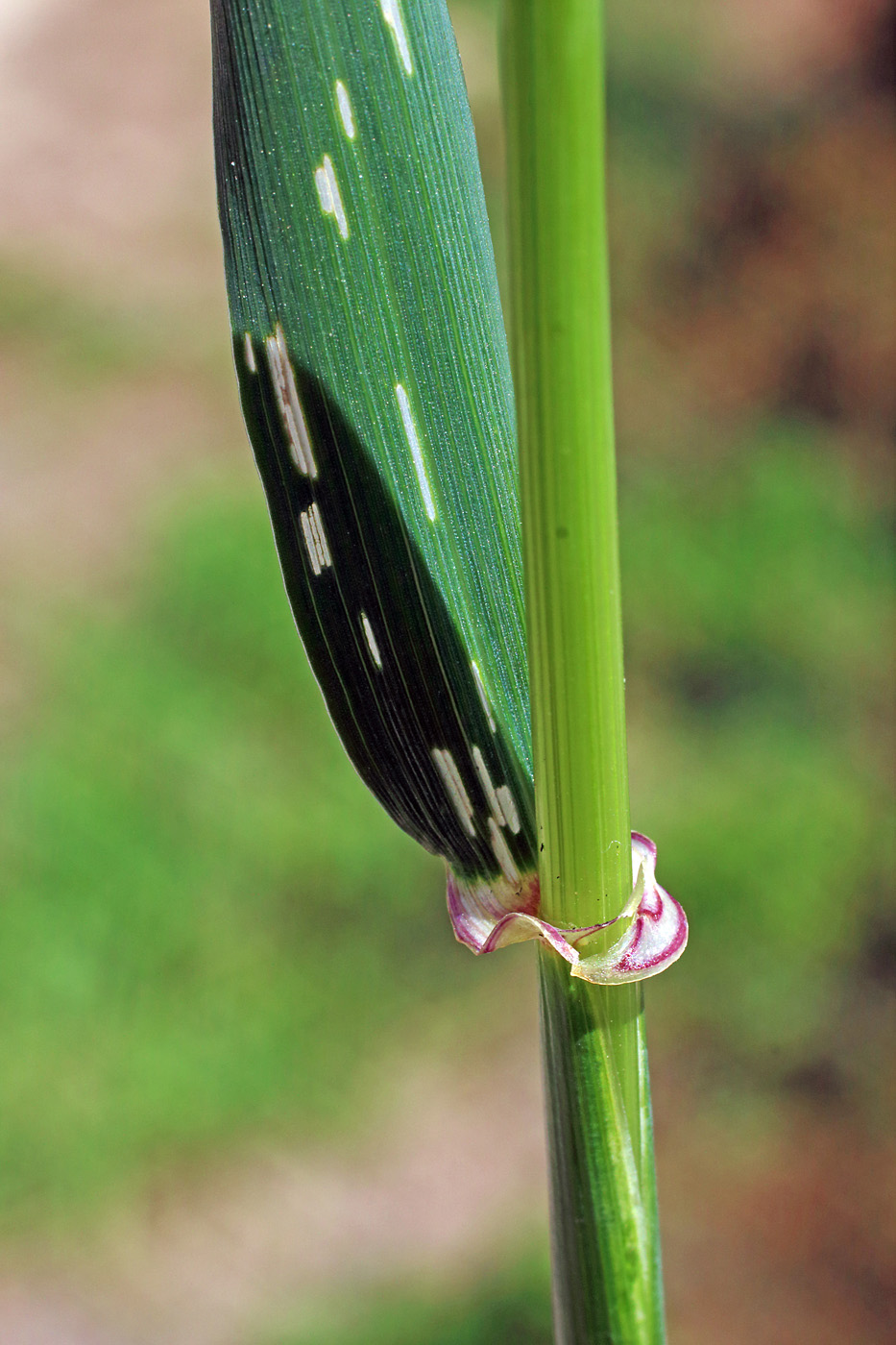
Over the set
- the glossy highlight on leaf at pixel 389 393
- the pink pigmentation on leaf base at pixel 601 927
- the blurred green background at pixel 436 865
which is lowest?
the blurred green background at pixel 436 865

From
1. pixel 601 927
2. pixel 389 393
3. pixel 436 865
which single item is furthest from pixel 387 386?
pixel 436 865

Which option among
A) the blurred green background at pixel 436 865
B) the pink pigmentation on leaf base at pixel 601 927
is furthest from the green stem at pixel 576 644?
the blurred green background at pixel 436 865

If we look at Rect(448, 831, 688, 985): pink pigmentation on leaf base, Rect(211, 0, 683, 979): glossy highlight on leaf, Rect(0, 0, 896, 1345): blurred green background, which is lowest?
Rect(0, 0, 896, 1345): blurred green background

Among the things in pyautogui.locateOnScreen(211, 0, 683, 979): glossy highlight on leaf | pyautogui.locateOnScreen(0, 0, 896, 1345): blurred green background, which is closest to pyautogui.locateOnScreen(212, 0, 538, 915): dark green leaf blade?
pyautogui.locateOnScreen(211, 0, 683, 979): glossy highlight on leaf

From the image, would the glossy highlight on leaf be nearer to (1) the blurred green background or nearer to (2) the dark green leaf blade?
(2) the dark green leaf blade

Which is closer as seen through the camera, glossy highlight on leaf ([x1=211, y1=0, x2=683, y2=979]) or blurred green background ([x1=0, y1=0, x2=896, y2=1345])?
glossy highlight on leaf ([x1=211, y1=0, x2=683, y2=979])

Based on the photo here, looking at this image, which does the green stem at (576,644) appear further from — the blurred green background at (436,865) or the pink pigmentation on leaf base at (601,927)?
the blurred green background at (436,865)

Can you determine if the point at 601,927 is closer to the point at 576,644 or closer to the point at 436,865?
the point at 576,644

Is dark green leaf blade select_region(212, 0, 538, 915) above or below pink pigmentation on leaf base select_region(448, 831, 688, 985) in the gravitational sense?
above
